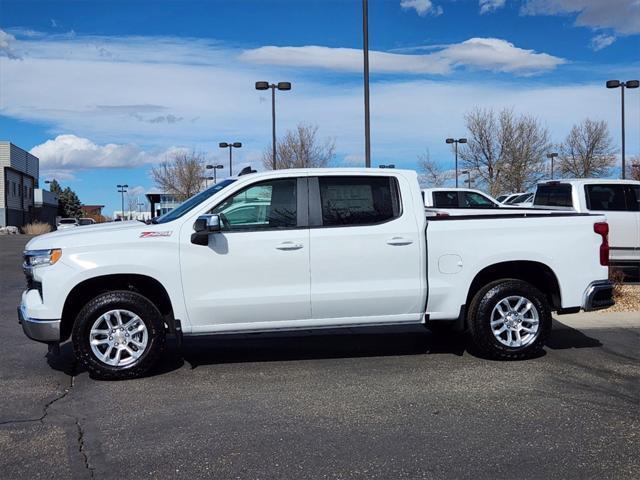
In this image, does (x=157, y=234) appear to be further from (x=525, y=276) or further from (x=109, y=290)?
(x=525, y=276)

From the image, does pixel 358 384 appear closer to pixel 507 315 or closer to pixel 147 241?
pixel 507 315

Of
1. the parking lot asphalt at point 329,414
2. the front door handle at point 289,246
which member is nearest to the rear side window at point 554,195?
the parking lot asphalt at point 329,414

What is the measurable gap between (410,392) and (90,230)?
11.1 feet

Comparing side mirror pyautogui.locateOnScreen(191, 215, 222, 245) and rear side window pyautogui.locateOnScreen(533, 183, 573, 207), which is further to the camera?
rear side window pyautogui.locateOnScreen(533, 183, 573, 207)

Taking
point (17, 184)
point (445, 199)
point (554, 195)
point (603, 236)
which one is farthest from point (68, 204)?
point (603, 236)

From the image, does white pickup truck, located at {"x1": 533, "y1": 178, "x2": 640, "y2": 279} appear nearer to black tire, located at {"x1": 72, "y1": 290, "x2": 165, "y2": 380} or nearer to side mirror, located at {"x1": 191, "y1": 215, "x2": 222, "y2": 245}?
side mirror, located at {"x1": 191, "y1": 215, "x2": 222, "y2": 245}

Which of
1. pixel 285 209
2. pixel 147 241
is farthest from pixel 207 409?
pixel 285 209

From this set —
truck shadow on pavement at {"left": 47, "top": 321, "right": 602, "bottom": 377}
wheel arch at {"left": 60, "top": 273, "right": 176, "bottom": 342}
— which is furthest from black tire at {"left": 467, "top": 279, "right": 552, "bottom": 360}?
wheel arch at {"left": 60, "top": 273, "right": 176, "bottom": 342}

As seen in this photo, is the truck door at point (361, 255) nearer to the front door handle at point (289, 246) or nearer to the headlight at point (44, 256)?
the front door handle at point (289, 246)

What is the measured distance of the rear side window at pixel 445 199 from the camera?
1684cm

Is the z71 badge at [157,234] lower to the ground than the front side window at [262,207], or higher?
lower

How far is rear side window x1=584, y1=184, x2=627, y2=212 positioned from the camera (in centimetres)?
1235

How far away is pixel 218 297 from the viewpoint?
20.2ft

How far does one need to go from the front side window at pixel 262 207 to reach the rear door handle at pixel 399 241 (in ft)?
3.15
